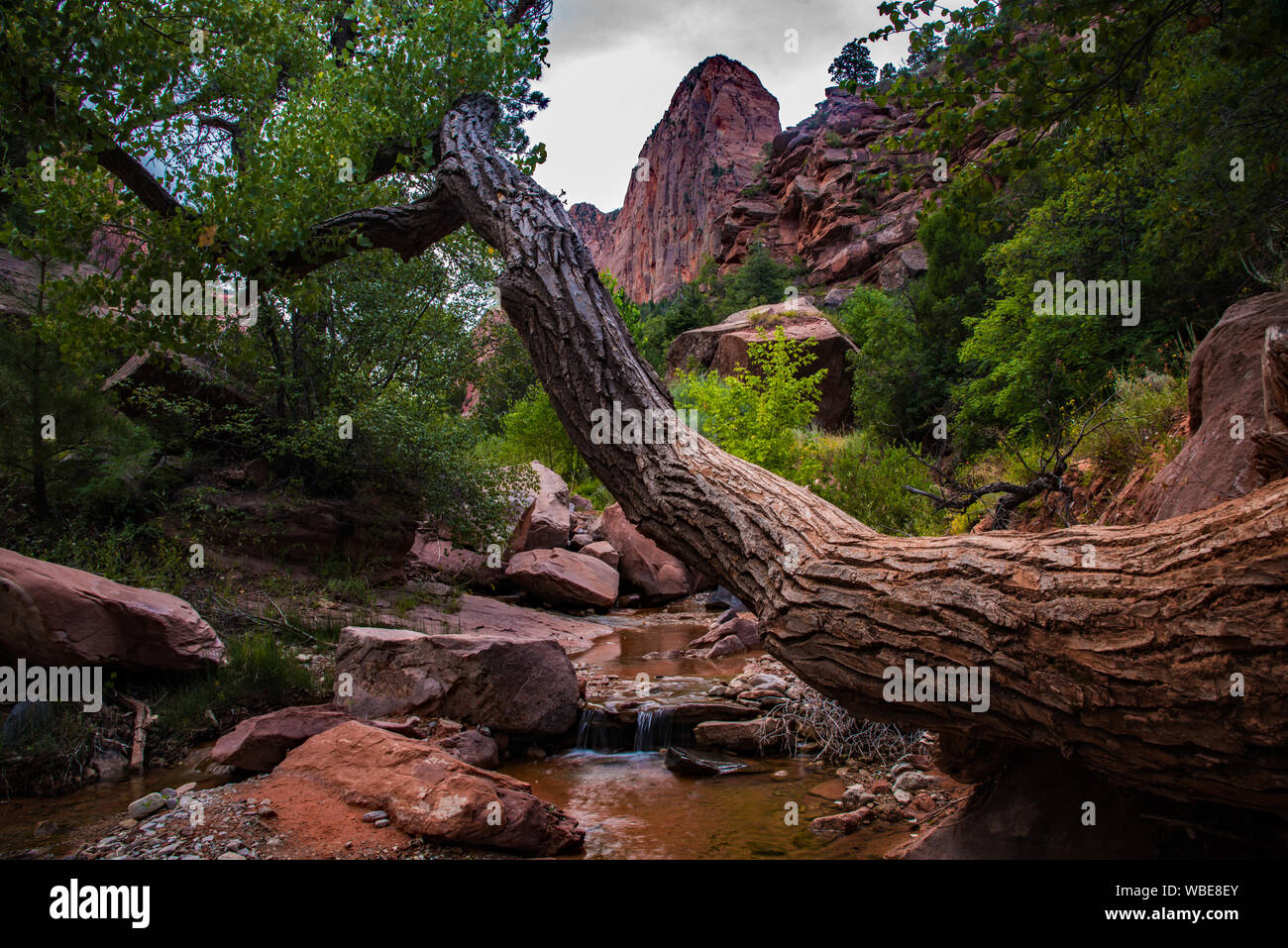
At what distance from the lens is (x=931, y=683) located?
97.8 inches

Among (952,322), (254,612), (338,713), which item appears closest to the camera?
(338,713)

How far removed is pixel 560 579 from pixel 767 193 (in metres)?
46.2

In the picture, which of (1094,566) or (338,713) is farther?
(338,713)

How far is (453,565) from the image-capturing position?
37.5 ft

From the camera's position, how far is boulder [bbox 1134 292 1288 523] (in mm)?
4000

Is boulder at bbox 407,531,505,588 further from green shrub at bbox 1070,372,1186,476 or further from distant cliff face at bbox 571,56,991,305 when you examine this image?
green shrub at bbox 1070,372,1186,476

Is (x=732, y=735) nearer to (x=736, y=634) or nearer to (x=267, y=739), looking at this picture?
(x=267, y=739)

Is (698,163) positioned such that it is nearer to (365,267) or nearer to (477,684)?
(365,267)

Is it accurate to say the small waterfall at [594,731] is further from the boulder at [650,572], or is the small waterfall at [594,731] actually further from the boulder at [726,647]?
the boulder at [650,572]

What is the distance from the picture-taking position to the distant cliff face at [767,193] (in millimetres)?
34116

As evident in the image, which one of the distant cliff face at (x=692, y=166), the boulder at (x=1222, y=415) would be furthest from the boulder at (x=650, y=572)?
the distant cliff face at (x=692, y=166)

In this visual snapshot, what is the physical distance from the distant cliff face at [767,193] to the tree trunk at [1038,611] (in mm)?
2537

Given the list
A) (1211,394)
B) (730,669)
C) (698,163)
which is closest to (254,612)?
(730,669)
